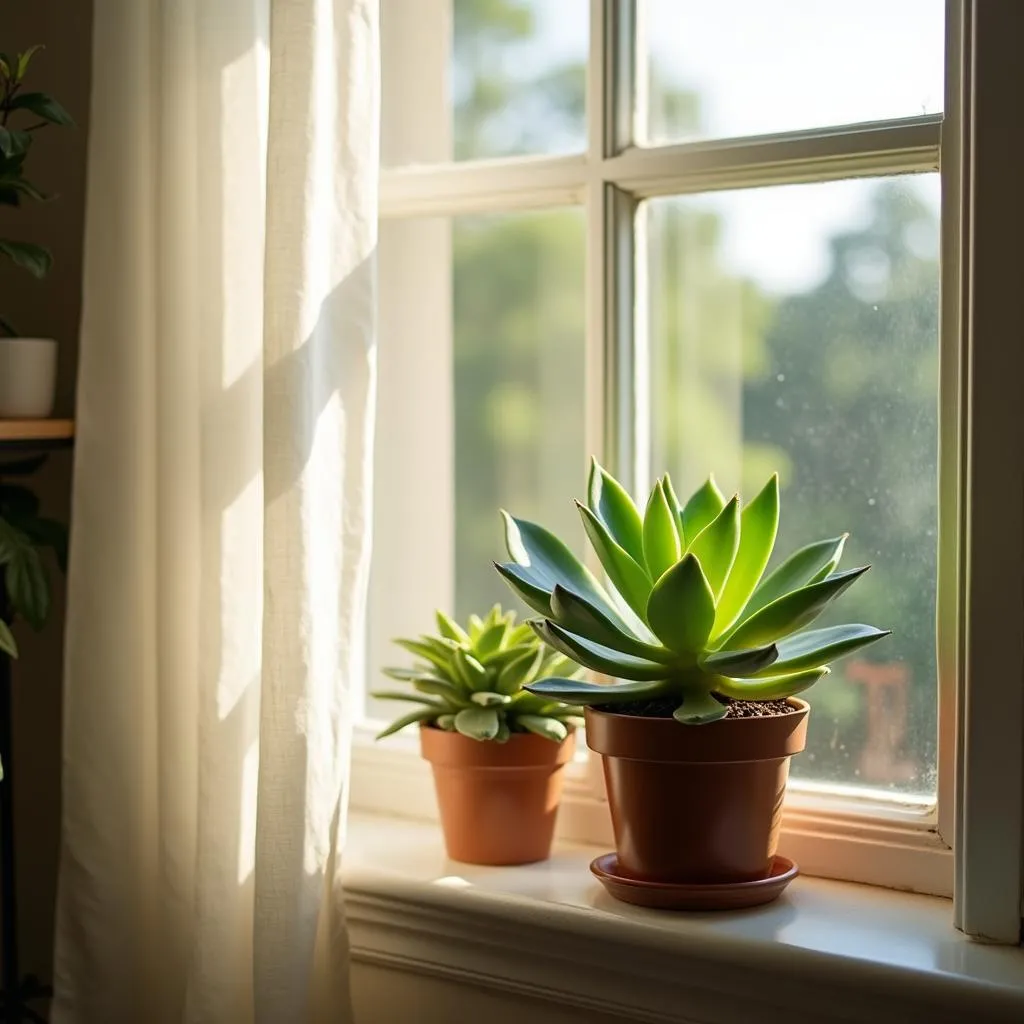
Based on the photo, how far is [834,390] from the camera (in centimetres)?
133

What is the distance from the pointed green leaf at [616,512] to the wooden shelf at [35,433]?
572mm

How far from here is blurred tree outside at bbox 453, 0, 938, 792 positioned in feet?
4.22

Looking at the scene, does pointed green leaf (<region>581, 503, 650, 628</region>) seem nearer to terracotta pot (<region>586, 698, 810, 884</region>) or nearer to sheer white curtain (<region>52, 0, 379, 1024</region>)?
terracotta pot (<region>586, 698, 810, 884</region>)

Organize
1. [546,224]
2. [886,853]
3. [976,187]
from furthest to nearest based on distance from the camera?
1. [546,224]
2. [886,853]
3. [976,187]

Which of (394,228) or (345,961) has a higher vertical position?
(394,228)

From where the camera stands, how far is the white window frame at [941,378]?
3.52 ft

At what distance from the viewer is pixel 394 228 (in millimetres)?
1754

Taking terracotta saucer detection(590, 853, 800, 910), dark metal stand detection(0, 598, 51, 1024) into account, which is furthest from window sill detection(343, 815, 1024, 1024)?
dark metal stand detection(0, 598, 51, 1024)

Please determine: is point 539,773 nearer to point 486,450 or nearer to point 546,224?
point 486,450

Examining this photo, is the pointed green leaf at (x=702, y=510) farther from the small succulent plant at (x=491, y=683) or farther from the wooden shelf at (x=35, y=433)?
the wooden shelf at (x=35, y=433)

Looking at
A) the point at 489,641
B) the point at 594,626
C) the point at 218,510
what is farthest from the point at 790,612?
the point at 218,510

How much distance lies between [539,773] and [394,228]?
2.55 feet

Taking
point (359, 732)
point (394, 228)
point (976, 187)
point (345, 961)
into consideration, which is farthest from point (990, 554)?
point (394, 228)

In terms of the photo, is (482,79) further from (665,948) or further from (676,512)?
(665,948)
